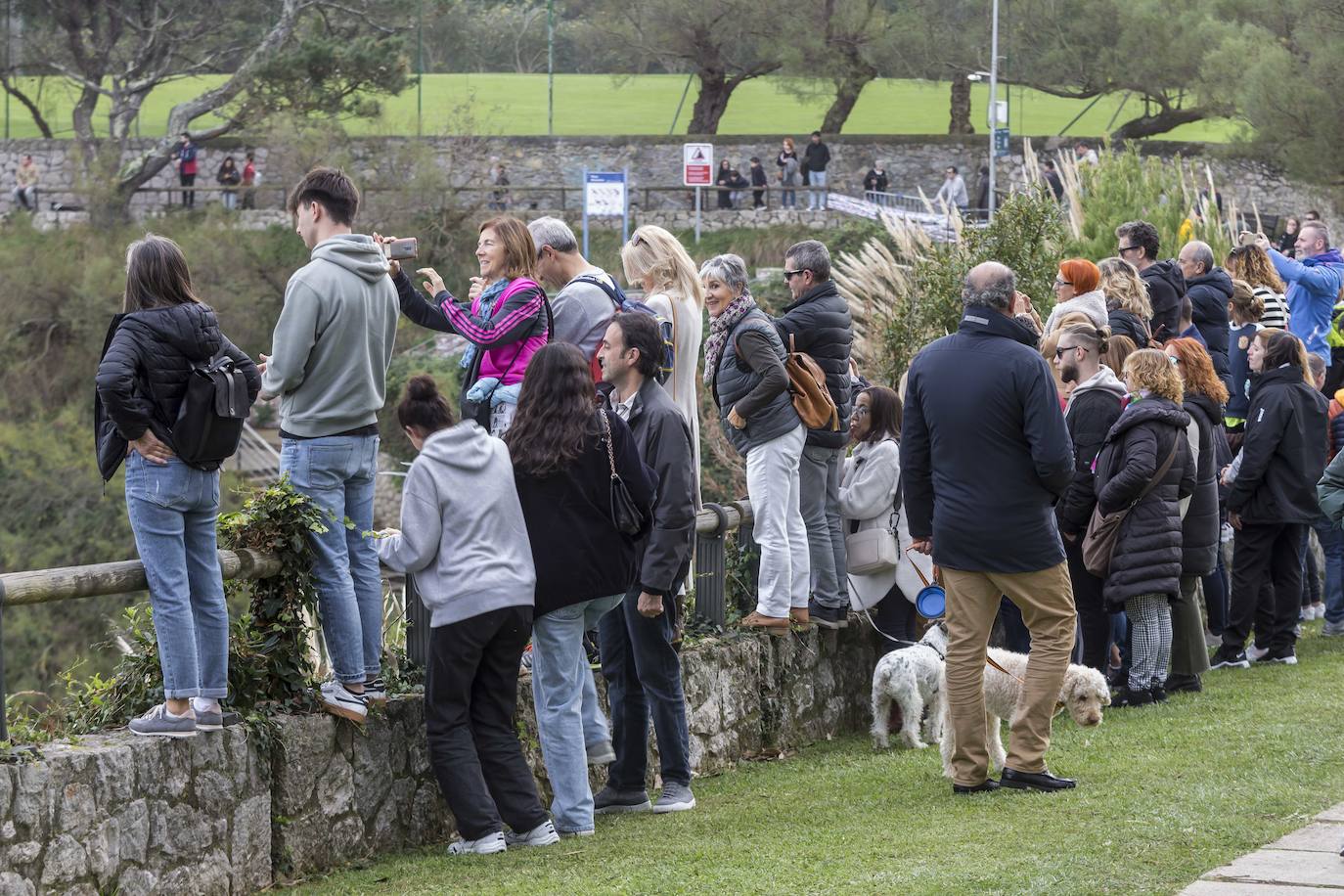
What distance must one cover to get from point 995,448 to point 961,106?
2173 inches

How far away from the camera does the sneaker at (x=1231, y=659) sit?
33.2 feet

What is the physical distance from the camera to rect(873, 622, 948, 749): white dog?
8.17m

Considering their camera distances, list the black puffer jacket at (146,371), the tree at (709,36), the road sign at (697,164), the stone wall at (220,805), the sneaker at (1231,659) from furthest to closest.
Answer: the tree at (709,36) < the road sign at (697,164) < the sneaker at (1231,659) < the black puffer jacket at (146,371) < the stone wall at (220,805)

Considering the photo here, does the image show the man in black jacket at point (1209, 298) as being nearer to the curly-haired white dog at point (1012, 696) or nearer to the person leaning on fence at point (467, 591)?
the curly-haired white dog at point (1012, 696)

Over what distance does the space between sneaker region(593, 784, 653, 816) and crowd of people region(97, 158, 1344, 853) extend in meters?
0.01

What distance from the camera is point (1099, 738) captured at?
25.9 feet

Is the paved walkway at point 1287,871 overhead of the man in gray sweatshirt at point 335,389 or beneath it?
beneath

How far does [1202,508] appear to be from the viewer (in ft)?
29.7

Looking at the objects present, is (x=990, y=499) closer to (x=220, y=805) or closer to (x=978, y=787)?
(x=978, y=787)

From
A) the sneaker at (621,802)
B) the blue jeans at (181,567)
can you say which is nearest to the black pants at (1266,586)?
the sneaker at (621,802)

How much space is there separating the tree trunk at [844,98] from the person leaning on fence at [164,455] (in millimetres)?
54277

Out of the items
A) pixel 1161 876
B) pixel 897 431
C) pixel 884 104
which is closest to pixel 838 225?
pixel 884 104

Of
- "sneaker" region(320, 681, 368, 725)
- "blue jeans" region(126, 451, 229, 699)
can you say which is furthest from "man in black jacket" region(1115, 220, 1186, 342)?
"blue jeans" region(126, 451, 229, 699)

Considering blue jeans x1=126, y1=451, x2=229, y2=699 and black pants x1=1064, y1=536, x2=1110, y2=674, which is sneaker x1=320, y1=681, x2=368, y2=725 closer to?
blue jeans x1=126, y1=451, x2=229, y2=699
